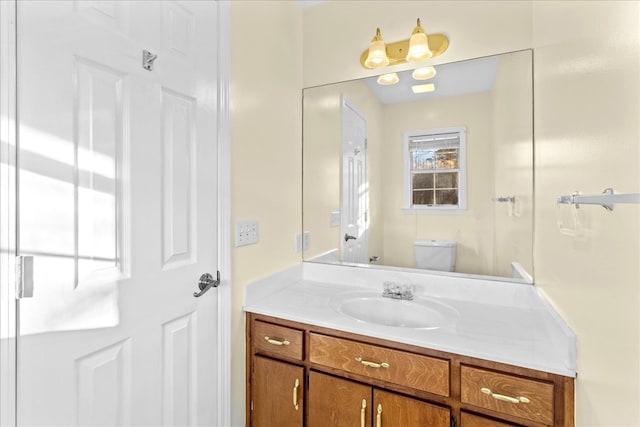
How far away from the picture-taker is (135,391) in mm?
1018

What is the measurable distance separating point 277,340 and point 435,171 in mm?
1119

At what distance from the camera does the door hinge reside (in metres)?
0.75

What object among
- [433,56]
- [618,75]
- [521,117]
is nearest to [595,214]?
[618,75]

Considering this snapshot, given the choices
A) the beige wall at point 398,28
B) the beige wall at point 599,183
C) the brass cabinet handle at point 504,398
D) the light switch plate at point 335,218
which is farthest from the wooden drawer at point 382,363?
the beige wall at point 398,28

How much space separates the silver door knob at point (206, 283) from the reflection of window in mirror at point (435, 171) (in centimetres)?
104

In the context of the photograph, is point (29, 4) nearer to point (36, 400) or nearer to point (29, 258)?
point (29, 258)

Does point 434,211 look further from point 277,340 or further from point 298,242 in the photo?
point 277,340

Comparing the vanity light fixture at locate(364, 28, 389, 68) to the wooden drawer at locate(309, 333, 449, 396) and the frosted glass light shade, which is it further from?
the wooden drawer at locate(309, 333, 449, 396)

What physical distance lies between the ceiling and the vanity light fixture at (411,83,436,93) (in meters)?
0.01

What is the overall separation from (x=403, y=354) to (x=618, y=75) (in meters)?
0.96

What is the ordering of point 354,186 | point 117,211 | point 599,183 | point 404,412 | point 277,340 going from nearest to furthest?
point 599,183 < point 117,211 < point 404,412 < point 277,340 < point 354,186

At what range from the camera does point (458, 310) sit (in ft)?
4.55

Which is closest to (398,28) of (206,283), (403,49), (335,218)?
(403,49)

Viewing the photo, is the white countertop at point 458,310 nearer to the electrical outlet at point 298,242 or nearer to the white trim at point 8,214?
the electrical outlet at point 298,242
